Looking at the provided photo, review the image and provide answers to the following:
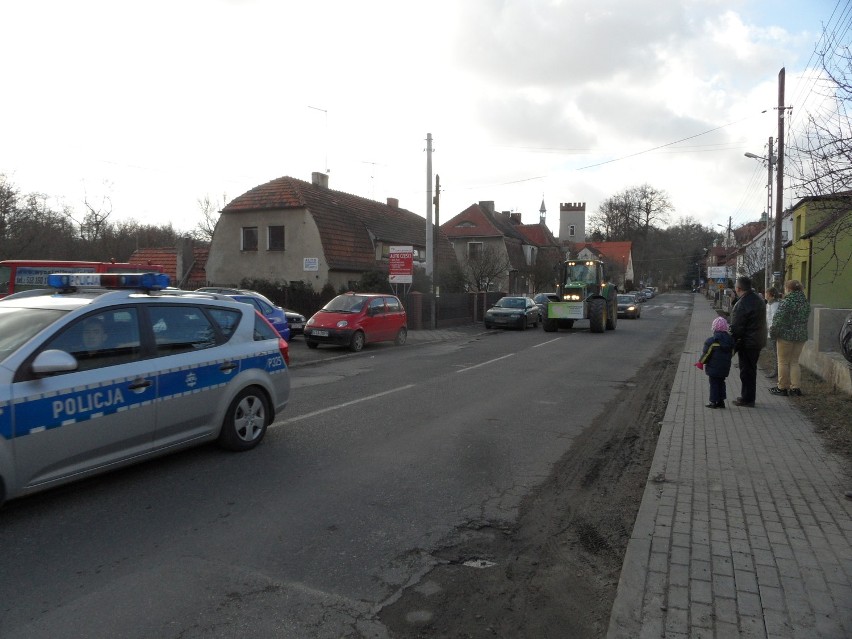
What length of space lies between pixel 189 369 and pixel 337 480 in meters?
1.67

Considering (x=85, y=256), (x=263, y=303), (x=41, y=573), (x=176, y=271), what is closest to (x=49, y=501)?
(x=41, y=573)

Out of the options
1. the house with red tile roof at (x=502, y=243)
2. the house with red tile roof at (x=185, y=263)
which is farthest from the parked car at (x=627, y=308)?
the house with red tile roof at (x=185, y=263)

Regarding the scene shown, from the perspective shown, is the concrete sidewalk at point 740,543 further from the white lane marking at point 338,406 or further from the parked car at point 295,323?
the parked car at point 295,323

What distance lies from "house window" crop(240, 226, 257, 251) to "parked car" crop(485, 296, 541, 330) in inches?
456

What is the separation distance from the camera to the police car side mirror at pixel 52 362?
453cm

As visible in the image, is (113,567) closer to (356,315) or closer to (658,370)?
(658,370)

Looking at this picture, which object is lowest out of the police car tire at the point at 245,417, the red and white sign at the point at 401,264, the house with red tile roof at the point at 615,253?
the police car tire at the point at 245,417

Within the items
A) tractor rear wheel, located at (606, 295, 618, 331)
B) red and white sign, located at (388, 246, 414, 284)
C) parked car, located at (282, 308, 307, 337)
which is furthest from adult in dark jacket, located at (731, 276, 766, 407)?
tractor rear wheel, located at (606, 295, 618, 331)

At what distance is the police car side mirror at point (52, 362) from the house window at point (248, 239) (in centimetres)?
2663

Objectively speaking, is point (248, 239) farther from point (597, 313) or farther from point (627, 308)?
point (627, 308)

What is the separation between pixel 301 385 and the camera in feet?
37.4

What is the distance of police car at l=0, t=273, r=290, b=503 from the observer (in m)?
4.54

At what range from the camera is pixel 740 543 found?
4.27 metres

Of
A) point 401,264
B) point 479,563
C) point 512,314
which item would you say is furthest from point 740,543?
point 512,314
